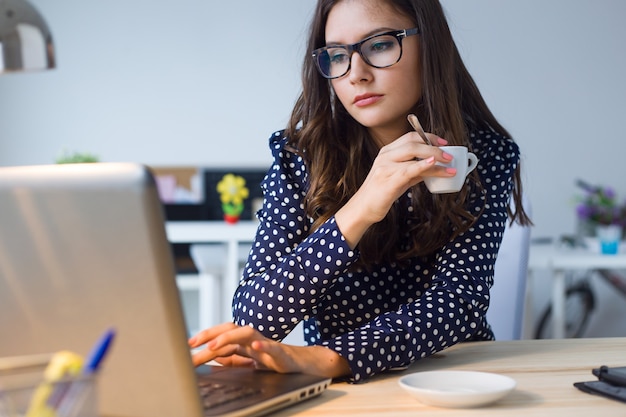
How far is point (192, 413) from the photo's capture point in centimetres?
69

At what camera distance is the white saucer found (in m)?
0.89

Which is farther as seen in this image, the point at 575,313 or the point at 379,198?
the point at 575,313

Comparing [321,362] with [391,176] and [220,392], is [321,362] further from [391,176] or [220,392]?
[391,176]

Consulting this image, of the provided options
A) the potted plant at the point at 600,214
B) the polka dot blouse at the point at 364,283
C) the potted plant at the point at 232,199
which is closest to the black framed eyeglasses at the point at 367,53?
the polka dot blouse at the point at 364,283

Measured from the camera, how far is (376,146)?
154 centimetres

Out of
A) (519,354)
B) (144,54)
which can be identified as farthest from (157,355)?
(144,54)

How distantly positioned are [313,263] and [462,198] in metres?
0.30

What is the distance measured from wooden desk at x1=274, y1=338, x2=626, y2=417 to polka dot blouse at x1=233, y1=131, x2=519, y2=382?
0.12 ft

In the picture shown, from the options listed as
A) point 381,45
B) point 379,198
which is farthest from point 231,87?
point 379,198

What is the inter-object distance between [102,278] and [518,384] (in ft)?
1.86

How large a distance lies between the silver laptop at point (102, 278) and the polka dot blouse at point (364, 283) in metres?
0.41

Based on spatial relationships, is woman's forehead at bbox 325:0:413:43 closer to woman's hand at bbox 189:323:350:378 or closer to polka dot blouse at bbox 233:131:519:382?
polka dot blouse at bbox 233:131:519:382

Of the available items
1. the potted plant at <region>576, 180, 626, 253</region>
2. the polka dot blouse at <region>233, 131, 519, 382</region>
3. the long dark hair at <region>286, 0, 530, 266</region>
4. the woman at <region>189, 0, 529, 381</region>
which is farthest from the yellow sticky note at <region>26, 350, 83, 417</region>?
the potted plant at <region>576, 180, 626, 253</region>

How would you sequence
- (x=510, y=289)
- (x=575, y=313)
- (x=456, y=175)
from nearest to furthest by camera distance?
(x=456, y=175), (x=510, y=289), (x=575, y=313)
